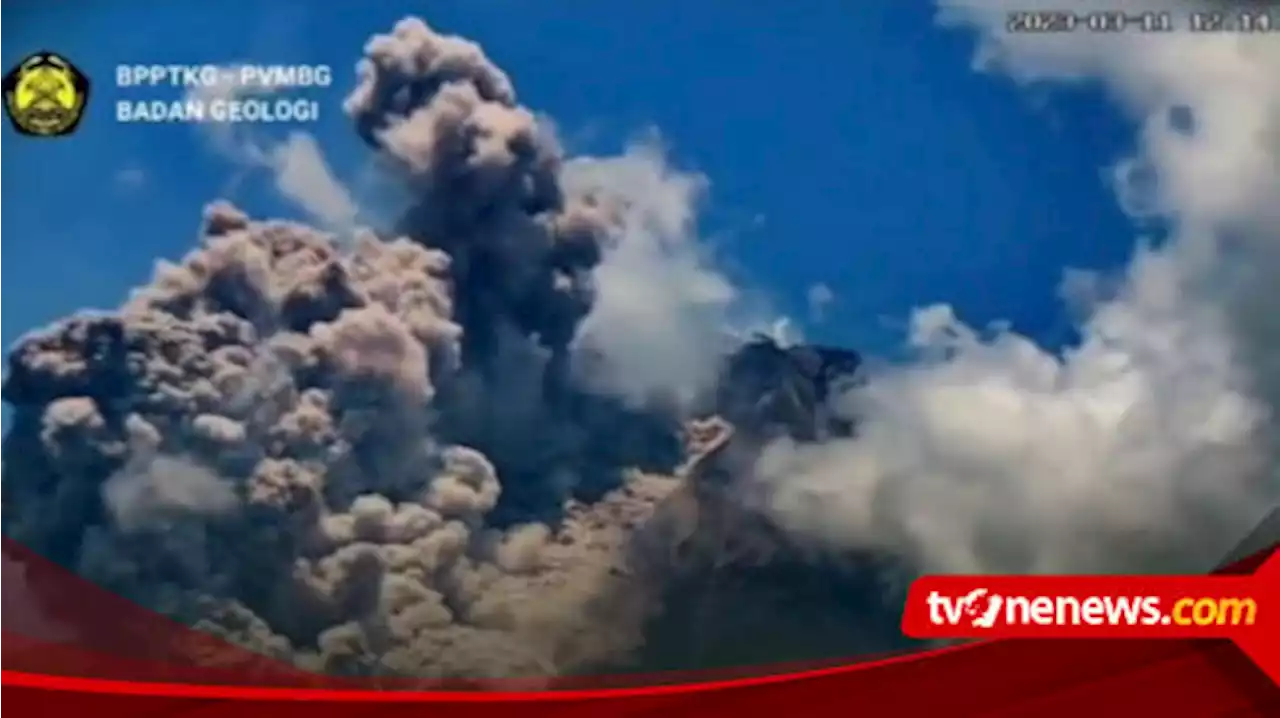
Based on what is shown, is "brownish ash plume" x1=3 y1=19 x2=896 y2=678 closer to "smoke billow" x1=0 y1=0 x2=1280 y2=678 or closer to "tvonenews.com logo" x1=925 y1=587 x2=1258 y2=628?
"smoke billow" x1=0 y1=0 x2=1280 y2=678

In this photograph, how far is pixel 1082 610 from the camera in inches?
79.8

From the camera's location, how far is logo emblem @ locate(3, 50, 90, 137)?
79.8 inches

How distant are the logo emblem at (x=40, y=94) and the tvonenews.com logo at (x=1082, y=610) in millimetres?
1243

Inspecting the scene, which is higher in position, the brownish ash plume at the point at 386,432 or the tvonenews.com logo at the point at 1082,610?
the brownish ash plume at the point at 386,432

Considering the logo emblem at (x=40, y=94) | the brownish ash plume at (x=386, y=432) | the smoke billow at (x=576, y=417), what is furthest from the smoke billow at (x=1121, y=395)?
the logo emblem at (x=40, y=94)

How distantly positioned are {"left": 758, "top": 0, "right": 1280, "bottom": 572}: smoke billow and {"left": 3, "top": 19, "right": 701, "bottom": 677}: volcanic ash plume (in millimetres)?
295

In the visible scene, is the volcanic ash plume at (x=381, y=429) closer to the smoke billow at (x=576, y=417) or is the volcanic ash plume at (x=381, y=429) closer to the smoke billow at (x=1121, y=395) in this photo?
the smoke billow at (x=576, y=417)

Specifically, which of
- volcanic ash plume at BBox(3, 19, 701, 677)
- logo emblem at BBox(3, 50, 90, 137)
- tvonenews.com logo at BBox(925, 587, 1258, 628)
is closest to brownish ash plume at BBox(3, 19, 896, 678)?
volcanic ash plume at BBox(3, 19, 701, 677)

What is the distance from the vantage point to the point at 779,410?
204cm

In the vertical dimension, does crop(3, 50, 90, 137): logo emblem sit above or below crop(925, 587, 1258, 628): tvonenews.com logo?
above

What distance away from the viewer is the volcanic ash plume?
201 centimetres

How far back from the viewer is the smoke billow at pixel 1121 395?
6.67 feet

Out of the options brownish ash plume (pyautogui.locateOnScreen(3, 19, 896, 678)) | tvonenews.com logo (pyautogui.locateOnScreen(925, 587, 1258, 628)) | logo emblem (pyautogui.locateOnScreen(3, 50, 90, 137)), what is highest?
logo emblem (pyautogui.locateOnScreen(3, 50, 90, 137))

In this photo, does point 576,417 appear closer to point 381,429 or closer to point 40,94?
point 381,429
